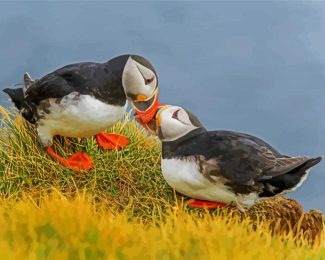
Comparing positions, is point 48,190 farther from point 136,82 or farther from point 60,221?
point 60,221

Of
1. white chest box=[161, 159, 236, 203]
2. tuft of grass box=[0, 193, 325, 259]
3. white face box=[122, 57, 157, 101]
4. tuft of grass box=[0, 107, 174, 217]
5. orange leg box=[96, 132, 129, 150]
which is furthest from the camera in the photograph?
orange leg box=[96, 132, 129, 150]

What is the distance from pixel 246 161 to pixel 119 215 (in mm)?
1257

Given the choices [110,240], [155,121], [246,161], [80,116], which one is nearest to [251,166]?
[246,161]

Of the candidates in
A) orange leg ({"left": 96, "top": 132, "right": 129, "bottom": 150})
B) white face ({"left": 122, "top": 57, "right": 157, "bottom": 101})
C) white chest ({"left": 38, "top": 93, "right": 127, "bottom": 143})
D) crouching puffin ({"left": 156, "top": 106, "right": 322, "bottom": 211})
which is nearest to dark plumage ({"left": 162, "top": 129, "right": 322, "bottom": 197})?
crouching puffin ({"left": 156, "top": 106, "right": 322, "bottom": 211})

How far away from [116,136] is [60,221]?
2.39m

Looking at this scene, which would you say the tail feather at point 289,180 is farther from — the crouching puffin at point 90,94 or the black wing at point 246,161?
the crouching puffin at point 90,94

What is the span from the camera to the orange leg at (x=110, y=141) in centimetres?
477

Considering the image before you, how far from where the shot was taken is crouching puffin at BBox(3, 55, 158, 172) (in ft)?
13.6

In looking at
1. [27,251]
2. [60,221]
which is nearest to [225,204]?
[60,221]

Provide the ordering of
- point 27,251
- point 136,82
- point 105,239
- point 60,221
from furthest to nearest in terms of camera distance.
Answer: point 136,82 < point 60,221 < point 105,239 < point 27,251

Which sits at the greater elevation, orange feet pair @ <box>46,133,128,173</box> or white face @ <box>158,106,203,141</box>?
white face @ <box>158,106,203,141</box>

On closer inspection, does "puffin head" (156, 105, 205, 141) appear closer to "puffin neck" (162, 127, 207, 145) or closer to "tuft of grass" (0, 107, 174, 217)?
"puffin neck" (162, 127, 207, 145)

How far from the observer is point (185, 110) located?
4273 mm

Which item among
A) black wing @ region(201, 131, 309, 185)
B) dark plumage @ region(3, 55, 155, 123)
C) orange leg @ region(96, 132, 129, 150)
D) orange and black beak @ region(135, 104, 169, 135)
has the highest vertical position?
dark plumage @ region(3, 55, 155, 123)
